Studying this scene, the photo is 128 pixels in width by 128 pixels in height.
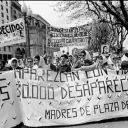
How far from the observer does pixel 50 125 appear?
4.39m

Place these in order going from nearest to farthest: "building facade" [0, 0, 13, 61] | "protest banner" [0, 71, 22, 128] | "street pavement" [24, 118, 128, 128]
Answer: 1. "protest banner" [0, 71, 22, 128]
2. "street pavement" [24, 118, 128, 128]
3. "building facade" [0, 0, 13, 61]

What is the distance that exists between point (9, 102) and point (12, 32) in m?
2.50

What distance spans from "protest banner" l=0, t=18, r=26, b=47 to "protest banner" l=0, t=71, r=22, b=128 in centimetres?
202

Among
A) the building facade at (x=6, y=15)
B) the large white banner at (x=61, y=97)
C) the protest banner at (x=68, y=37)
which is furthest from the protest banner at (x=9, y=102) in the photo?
the building facade at (x=6, y=15)

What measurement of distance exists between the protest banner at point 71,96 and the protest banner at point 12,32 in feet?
6.38

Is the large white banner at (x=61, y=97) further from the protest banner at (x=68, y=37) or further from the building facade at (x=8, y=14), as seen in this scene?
the building facade at (x=8, y=14)

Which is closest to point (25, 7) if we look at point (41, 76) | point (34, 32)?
point (41, 76)

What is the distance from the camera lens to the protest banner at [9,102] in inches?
168

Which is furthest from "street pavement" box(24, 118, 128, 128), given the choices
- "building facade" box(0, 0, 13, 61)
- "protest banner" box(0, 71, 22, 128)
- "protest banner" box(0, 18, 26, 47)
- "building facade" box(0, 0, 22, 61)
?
"building facade" box(0, 0, 13, 61)

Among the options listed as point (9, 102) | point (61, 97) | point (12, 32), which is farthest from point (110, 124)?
point (12, 32)

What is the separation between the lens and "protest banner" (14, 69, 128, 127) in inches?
174

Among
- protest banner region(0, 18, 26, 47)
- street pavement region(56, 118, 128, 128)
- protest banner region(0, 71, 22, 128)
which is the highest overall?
protest banner region(0, 18, 26, 47)

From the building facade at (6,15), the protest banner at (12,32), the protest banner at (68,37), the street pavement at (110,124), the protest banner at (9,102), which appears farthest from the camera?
the building facade at (6,15)

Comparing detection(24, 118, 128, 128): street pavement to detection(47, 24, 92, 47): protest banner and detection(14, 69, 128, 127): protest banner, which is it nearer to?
detection(14, 69, 128, 127): protest banner
